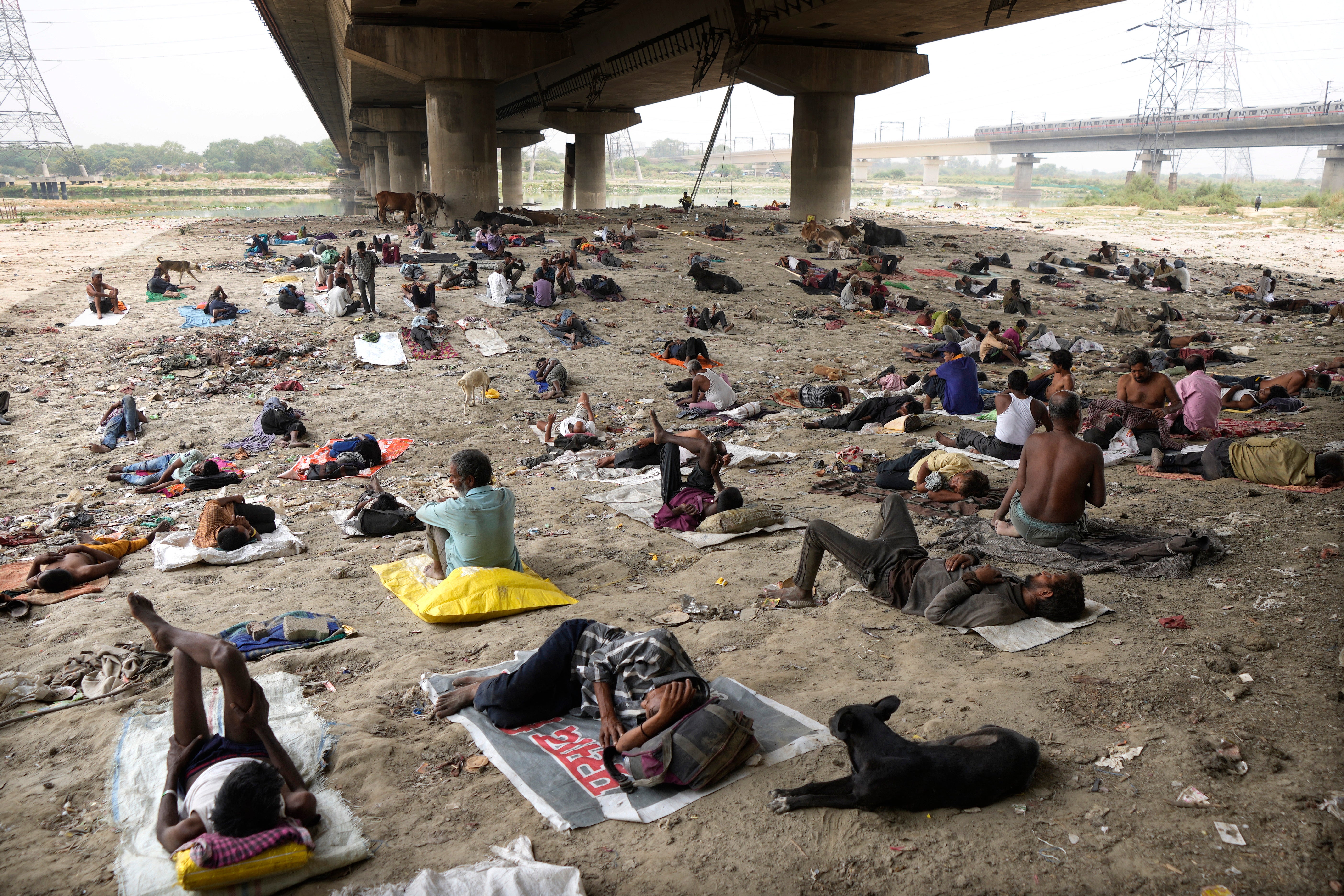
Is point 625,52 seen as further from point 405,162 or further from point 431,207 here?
point 405,162

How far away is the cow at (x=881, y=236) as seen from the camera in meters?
21.9

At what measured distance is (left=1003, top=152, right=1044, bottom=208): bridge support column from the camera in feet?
216

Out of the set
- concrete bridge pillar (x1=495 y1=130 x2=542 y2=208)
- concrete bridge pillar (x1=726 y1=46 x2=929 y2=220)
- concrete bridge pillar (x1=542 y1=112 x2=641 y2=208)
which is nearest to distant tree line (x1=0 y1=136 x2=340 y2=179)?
concrete bridge pillar (x1=495 y1=130 x2=542 y2=208)

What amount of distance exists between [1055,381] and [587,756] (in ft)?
24.2

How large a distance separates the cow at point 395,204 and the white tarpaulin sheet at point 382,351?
12720 millimetres

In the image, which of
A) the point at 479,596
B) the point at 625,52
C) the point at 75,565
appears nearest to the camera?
the point at 479,596

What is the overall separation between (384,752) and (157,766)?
905mm

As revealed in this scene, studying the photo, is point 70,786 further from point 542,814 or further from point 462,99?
point 462,99

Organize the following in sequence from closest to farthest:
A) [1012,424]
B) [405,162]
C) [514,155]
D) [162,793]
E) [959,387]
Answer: [162,793]
[1012,424]
[959,387]
[405,162]
[514,155]

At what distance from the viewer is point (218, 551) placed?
20.5 ft

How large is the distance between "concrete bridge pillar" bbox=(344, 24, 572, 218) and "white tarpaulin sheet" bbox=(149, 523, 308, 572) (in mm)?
17029

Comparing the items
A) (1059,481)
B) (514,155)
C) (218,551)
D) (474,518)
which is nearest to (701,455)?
(474,518)

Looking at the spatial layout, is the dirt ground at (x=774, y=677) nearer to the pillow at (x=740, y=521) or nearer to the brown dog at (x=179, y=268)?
the pillow at (x=740, y=521)

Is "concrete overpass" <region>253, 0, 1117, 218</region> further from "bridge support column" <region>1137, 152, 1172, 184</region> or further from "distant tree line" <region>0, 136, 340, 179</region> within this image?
"distant tree line" <region>0, 136, 340, 179</region>
